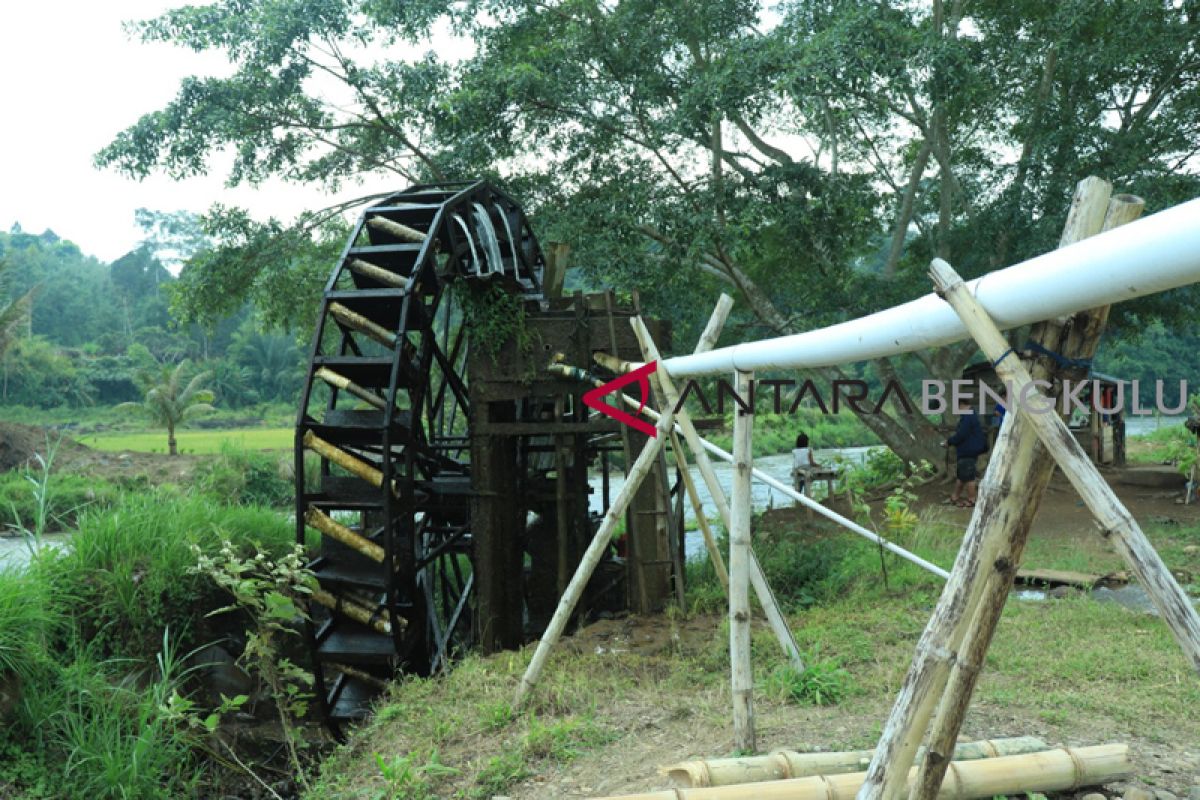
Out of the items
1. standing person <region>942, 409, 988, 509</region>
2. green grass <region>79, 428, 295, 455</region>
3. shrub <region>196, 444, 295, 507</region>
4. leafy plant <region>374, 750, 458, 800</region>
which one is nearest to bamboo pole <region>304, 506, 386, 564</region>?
leafy plant <region>374, 750, 458, 800</region>

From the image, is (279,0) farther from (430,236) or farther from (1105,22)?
(1105,22)

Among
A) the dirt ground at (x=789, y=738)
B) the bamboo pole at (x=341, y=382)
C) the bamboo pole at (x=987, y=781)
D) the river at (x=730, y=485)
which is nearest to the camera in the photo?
the bamboo pole at (x=987, y=781)

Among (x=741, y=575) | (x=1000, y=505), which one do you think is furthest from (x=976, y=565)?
(x=741, y=575)

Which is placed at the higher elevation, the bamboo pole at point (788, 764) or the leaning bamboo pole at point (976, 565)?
the leaning bamboo pole at point (976, 565)

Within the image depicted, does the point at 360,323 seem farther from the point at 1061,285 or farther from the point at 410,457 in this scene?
the point at 1061,285

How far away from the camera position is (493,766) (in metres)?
3.93

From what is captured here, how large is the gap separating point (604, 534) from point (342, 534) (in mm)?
3085

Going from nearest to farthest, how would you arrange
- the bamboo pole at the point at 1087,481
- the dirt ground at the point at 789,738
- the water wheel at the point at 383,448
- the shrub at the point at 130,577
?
the bamboo pole at the point at 1087,481 → the dirt ground at the point at 789,738 → the shrub at the point at 130,577 → the water wheel at the point at 383,448

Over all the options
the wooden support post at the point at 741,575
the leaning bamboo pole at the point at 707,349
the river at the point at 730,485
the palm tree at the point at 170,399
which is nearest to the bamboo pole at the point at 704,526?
the leaning bamboo pole at the point at 707,349

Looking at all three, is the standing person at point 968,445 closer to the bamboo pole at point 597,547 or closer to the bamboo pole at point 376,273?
the bamboo pole at point 376,273

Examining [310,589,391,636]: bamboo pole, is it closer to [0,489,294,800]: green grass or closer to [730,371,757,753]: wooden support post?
[0,489,294,800]: green grass

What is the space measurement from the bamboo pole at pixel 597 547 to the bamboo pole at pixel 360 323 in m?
3.30

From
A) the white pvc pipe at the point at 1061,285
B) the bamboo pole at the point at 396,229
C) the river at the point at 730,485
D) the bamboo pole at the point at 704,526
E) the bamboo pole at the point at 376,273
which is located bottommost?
the river at the point at 730,485

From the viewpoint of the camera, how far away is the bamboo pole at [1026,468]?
2141 millimetres
